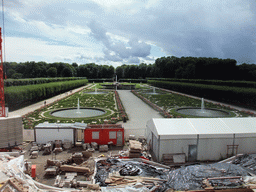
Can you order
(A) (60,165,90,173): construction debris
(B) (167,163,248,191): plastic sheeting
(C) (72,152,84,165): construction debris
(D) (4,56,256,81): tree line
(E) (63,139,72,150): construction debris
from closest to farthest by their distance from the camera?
(B) (167,163,248,191): plastic sheeting < (A) (60,165,90,173): construction debris < (C) (72,152,84,165): construction debris < (E) (63,139,72,150): construction debris < (D) (4,56,256,81): tree line

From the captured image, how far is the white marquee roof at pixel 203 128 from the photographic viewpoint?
12734 millimetres

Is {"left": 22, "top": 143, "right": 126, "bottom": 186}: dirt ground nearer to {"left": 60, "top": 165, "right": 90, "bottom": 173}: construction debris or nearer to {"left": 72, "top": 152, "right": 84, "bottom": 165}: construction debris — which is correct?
{"left": 60, "top": 165, "right": 90, "bottom": 173}: construction debris

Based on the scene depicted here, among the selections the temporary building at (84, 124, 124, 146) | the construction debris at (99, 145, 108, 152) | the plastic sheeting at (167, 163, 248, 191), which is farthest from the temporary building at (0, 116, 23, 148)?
the plastic sheeting at (167, 163, 248, 191)

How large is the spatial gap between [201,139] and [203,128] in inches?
36.0

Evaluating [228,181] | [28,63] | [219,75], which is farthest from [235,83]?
[28,63]

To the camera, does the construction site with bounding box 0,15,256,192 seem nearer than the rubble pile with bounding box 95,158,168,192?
Yes

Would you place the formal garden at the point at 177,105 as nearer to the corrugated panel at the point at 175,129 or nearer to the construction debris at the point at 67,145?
the corrugated panel at the point at 175,129

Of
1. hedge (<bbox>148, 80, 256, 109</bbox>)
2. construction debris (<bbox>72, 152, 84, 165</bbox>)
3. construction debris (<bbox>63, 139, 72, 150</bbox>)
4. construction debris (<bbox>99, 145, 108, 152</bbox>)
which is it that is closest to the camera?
construction debris (<bbox>72, 152, 84, 165</bbox>)

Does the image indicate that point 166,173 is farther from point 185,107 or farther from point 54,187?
point 185,107

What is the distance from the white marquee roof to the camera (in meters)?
12.7

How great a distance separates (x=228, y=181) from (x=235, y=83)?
125 ft

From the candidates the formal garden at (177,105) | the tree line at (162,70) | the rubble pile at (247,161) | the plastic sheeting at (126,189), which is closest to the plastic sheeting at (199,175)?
the rubble pile at (247,161)

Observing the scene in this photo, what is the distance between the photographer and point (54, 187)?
930 cm

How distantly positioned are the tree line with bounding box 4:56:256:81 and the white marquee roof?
114 feet
